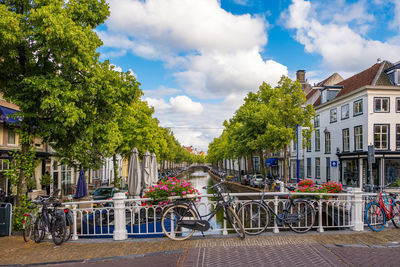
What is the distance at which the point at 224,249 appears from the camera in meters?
6.59

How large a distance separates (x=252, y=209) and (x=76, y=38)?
7044mm

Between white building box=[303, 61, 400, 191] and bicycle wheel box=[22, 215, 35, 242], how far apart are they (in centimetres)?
2390

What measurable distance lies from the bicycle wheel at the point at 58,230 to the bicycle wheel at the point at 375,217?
8315mm

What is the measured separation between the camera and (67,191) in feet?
92.8

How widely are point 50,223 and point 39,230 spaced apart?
0.40 m

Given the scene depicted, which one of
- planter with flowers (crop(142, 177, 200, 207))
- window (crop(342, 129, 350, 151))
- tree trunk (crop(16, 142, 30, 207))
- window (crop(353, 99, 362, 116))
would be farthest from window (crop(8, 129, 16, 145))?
window (crop(342, 129, 350, 151))

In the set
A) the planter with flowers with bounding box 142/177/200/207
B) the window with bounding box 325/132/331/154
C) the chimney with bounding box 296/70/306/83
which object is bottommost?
the planter with flowers with bounding box 142/177/200/207

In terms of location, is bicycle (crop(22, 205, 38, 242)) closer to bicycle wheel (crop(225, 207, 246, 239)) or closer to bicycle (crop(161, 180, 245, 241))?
bicycle (crop(161, 180, 245, 241))

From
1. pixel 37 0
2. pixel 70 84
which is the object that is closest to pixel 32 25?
pixel 37 0

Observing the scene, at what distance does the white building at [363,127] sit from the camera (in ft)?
82.5

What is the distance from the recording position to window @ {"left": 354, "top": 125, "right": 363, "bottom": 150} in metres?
26.9

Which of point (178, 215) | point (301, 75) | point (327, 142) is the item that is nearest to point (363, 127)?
point (327, 142)

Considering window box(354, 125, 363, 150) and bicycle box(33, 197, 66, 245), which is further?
window box(354, 125, 363, 150)

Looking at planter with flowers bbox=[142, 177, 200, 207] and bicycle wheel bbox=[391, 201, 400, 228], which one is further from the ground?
planter with flowers bbox=[142, 177, 200, 207]
